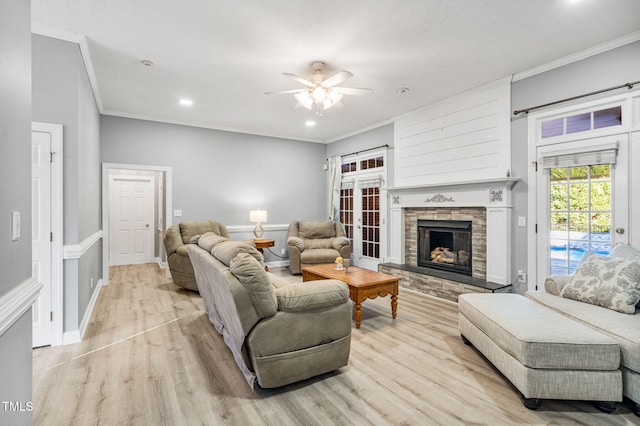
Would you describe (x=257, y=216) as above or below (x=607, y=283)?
above

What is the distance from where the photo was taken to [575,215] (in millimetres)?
3445

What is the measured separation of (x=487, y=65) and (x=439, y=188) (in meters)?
1.77

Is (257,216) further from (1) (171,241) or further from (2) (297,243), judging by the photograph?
(1) (171,241)

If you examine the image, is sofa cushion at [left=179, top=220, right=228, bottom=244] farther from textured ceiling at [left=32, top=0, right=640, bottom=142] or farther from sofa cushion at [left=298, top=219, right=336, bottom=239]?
textured ceiling at [left=32, top=0, right=640, bottom=142]

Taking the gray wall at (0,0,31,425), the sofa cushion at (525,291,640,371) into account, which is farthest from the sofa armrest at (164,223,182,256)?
the sofa cushion at (525,291,640,371)

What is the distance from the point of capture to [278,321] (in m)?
2.16

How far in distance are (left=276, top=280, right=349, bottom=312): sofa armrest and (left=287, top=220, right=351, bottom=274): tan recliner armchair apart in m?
2.92

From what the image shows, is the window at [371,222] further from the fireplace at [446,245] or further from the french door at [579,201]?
the french door at [579,201]

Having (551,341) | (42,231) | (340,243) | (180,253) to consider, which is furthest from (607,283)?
(180,253)

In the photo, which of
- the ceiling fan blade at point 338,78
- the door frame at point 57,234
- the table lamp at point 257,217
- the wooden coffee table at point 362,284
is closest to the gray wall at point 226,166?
the table lamp at point 257,217

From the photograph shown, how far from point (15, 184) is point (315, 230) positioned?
538cm

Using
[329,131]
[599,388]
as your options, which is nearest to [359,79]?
[329,131]

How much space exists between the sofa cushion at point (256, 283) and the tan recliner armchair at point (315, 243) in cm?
325

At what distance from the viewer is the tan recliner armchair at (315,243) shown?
580 centimetres
